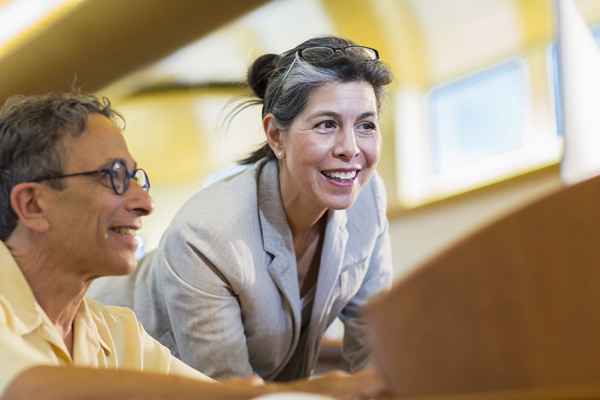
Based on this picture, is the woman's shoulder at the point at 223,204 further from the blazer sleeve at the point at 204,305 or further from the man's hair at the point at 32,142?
the man's hair at the point at 32,142

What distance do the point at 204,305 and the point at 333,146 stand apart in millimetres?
306

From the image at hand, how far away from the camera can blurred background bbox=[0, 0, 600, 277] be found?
11.0 feet

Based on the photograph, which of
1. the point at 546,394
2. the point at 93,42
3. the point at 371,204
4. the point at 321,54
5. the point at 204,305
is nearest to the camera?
the point at 546,394

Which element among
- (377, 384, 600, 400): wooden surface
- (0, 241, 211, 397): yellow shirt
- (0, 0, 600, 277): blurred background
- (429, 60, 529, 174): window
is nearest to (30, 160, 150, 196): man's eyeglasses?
(0, 241, 211, 397): yellow shirt

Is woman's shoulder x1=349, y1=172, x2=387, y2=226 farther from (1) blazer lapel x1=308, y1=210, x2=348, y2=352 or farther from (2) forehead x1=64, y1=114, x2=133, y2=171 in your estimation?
(2) forehead x1=64, y1=114, x2=133, y2=171

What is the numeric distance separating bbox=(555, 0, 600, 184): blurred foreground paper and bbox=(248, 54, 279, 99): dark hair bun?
47cm

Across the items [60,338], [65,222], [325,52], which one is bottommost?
[60,338]

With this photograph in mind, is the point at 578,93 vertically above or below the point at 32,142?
below

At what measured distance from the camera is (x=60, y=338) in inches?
42.3

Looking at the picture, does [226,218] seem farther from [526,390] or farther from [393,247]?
[393,247]

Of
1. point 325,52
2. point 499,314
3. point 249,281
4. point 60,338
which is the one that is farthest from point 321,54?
point 499,314

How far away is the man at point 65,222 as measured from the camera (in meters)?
1.09

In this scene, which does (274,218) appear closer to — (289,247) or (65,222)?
(289,247)

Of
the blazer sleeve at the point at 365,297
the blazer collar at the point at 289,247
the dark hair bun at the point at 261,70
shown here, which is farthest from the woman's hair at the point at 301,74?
the blazer sleeve at the point at 365,297
